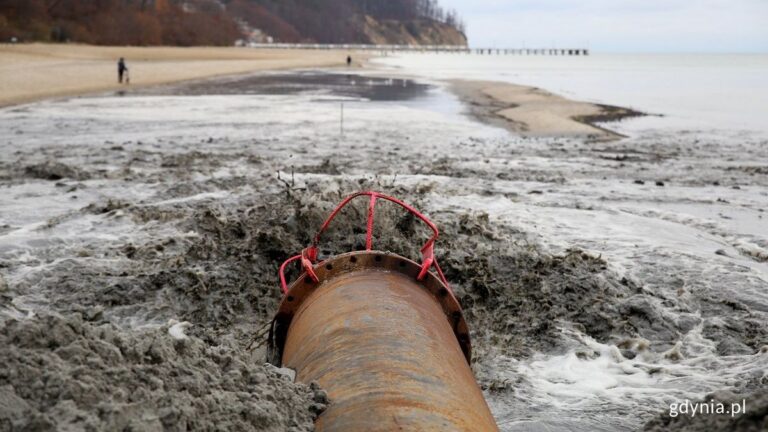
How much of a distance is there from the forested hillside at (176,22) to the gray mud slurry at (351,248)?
68623mm

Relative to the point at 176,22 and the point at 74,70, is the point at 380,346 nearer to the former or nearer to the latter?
the point at 74,70

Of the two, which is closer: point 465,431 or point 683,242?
point 465,431

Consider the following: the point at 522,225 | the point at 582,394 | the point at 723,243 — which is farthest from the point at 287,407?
the point at 723,243

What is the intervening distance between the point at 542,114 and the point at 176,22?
80.1 m

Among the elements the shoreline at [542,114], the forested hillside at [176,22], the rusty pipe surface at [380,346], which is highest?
the forested hillside at [176,22]

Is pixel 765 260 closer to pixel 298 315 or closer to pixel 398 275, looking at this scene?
pixel 398 275

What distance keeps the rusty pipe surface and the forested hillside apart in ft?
247

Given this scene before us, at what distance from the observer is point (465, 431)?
2438 mm

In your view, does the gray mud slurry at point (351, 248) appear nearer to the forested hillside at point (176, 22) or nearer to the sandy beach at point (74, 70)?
the sandy beach at point (74, 70)

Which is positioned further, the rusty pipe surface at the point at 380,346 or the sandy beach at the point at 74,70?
the sandy beach at the point at 74,70

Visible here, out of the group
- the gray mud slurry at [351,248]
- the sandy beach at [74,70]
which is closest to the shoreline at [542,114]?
the gray mud slurry at [351,248]

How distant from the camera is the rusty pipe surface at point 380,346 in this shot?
2.48 m

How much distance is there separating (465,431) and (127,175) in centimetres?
954

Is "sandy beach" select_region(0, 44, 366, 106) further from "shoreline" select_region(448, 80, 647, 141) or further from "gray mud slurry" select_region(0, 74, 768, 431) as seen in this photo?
"gray mud slurry" select_region(0, 74, 768, 431)
